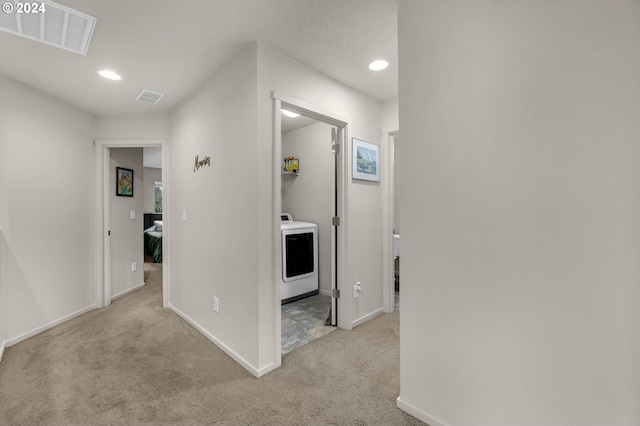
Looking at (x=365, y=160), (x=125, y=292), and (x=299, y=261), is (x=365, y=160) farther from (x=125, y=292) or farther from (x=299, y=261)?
(x=125, y=292)

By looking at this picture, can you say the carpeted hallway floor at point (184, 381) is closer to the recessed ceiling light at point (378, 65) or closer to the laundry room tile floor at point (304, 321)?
the laundry room tile floor at point (304, 321)

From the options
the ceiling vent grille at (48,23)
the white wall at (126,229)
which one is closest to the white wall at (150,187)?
the white wall at (126,229)

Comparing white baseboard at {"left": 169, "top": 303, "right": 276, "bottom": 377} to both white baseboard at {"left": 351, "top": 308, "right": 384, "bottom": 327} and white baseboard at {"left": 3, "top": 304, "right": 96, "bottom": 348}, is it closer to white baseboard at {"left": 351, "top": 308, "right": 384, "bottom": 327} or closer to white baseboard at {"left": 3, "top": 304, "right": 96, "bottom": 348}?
white baseboard at {"left": 351, "top": 308, "right": 384, "bottom": 327}

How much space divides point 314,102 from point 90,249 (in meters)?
3.03

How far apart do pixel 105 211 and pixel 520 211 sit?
13.2ft

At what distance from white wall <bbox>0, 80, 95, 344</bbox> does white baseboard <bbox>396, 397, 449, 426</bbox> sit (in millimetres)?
3179

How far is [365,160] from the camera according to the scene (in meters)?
2.94

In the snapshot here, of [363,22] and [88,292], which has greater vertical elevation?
[363,22]

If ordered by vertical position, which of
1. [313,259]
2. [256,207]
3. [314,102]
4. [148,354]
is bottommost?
[148,354]

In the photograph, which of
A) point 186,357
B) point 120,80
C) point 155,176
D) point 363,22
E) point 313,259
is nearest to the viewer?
point 363,22

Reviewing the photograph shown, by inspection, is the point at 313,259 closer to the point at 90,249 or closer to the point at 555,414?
the point at 90,249

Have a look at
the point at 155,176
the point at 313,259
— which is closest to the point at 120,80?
the point at 313,259

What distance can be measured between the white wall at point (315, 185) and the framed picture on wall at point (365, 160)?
2.69 feet

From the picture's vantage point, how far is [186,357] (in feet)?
7.57
